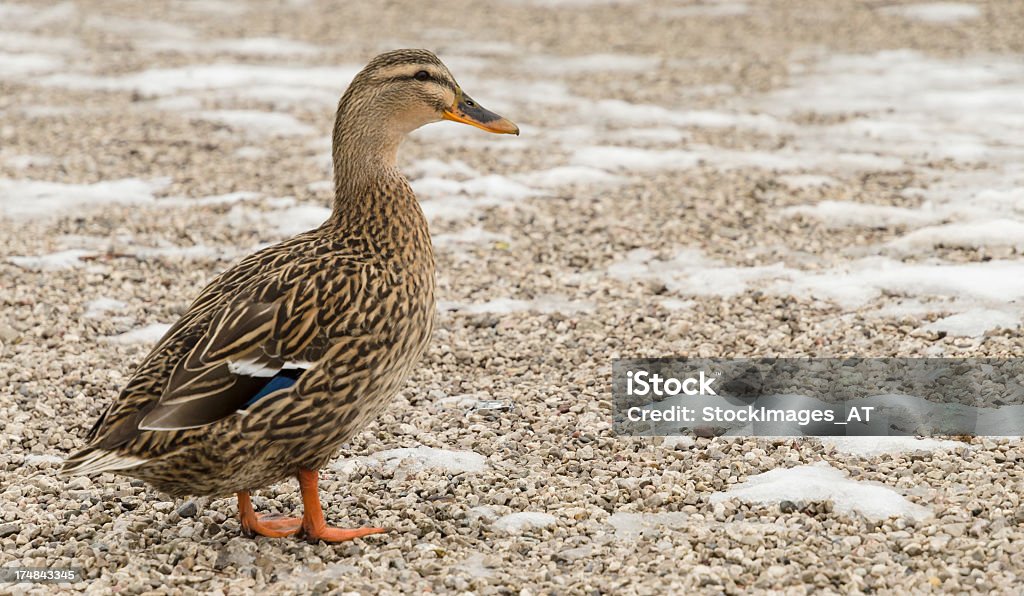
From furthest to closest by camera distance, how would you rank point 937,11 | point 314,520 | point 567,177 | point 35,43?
1. point 937,11
2. point 35,43
3. point 567,177
4. point 314,520

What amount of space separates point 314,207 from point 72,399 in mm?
2923

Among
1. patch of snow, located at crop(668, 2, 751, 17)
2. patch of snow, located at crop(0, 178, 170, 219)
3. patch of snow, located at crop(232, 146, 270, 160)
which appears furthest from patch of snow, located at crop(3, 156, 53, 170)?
patch of snow, located at crop(668, 2, 751, 17)

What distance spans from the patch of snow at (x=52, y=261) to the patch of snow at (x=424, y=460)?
296 centimetres

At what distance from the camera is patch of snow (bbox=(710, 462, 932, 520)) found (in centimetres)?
400

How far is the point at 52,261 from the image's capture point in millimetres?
6918

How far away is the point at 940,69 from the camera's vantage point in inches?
431

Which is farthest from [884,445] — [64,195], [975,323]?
[64,195]

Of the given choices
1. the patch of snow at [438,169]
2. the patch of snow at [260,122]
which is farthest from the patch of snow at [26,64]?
the patch of snow at [438,169]

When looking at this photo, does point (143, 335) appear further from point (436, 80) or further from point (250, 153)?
point (250, 153)

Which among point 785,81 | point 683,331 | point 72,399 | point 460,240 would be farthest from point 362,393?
point 785,81

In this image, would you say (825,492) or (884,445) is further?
(884,445)

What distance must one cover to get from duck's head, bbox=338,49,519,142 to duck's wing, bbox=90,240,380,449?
2.39ft

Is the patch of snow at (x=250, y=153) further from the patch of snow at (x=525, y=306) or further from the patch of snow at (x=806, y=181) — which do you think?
the patch of snow at (x=806, y=181)

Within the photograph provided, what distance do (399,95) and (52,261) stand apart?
3308 millimetres
